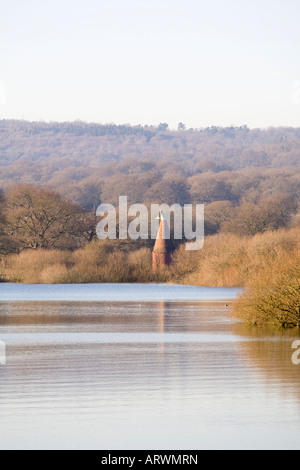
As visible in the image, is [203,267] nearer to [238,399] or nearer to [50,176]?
[238,399]

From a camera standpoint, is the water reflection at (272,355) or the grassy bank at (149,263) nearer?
the water reflection at (272,355)

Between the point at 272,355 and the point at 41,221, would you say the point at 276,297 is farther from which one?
the point at 41,221

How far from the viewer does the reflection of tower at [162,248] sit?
67000 millimetres

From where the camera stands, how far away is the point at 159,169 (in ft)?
499

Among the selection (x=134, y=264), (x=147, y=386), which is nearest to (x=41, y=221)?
(x=134, y=264)

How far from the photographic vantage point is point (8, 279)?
6209cm

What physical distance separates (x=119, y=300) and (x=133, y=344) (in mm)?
21546

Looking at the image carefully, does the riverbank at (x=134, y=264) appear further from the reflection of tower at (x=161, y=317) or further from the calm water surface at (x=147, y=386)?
the calm water surface at (x=147, y=386)

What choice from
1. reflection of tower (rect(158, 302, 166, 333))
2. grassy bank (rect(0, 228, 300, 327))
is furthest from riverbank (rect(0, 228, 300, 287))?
reflection of tower (rect(158, 302, 166, 333))

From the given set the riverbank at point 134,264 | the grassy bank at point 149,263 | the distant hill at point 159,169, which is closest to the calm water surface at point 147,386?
the grassy bank at point 149,263

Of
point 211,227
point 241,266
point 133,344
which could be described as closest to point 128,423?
point 133,344

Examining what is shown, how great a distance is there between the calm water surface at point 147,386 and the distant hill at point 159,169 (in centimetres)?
9017

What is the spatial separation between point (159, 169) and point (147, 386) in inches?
5439

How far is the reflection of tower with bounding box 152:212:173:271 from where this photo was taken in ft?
220
